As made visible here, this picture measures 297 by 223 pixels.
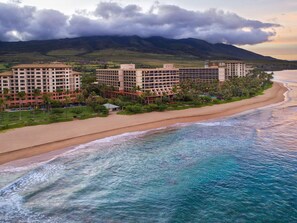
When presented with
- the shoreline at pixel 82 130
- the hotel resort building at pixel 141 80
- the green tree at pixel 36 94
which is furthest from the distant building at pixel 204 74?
the green tree at pixel 36 94

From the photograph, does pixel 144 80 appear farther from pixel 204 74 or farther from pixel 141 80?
pixel 204 74

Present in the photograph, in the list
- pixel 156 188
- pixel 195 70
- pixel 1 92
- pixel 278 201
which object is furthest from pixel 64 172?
pixel 195 70

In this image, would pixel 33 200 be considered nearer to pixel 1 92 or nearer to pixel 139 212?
pixel 139 212

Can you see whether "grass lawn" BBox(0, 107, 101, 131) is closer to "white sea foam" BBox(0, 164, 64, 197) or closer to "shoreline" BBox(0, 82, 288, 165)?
"shoreline" BBox(0, 82, 288, 165)

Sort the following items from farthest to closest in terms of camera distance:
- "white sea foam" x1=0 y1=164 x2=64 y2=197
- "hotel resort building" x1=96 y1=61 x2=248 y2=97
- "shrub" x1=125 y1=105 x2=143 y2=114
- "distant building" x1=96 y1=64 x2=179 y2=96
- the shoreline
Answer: "distant building" x1=96 y1=64 x2=179 y2=96 → "hotel resort building" x1=96 y1=61 x2=248 y2=97 → "shrub" x1=125 y1=105 x2=143 y2=114 → the shoreline → "white sea foam" x1=0 y1=164 x2=64 y2=197

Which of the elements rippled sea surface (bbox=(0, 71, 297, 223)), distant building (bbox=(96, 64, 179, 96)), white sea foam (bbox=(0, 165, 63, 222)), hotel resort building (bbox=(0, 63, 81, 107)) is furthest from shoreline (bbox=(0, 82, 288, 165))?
hotel resort building (bbox=(0, 63, 81, 107))

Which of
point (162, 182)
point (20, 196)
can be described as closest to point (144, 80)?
point (162, 182)

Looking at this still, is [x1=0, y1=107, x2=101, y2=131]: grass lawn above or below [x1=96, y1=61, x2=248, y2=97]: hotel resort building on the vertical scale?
below
